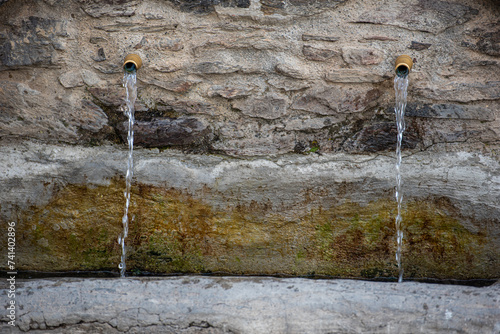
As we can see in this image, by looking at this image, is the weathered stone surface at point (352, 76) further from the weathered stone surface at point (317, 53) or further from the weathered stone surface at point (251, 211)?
the weathered stone surface at point (251, 211)

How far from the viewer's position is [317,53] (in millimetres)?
1692

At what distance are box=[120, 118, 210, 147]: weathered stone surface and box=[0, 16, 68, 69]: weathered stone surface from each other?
0.41m

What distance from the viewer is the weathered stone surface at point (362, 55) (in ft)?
5.49

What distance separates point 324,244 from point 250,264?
336mm

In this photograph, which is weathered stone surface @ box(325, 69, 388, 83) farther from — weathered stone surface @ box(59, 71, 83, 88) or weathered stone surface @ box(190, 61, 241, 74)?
weathered stone surface @ box(59, 71, 83, 88)

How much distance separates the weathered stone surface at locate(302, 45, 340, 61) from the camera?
5.53ft

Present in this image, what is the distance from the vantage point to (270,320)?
132 centimetres

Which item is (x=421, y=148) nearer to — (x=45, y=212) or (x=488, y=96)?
(x=488, y=96)

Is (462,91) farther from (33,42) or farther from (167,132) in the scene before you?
(33,42)

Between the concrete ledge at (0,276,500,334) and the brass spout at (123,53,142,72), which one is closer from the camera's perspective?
the concrete ledge at (0,276,500,334)

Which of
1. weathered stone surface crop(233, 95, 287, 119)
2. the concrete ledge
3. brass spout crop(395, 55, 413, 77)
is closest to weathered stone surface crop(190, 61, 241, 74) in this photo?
weathered stone surface crop(233, 95, 287, 119)

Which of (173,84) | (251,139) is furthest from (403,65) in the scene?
(173,84)

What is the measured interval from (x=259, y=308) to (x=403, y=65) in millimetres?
1042

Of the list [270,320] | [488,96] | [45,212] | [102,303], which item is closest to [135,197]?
[45,212]
